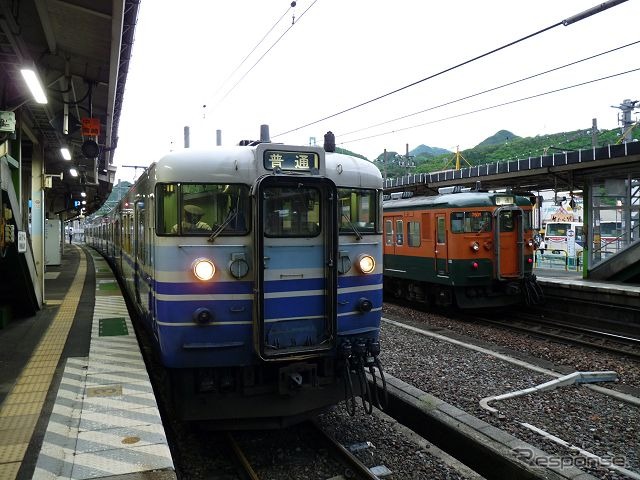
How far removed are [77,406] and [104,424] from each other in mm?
677

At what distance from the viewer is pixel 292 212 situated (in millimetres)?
5047

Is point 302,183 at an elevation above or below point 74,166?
below

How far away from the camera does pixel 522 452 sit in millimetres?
4766

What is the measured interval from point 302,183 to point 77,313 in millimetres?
7843

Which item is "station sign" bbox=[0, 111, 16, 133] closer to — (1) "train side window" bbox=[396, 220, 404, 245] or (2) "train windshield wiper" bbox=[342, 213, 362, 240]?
(2) "train windshield wiper" bbox=[342, 213, 362, 240]

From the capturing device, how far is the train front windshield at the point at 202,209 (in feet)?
15.8

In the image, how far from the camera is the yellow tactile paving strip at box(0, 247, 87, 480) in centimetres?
413

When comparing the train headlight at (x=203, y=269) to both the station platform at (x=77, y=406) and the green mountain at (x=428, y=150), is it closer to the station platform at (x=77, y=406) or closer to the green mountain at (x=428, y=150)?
the station platform at (x=77, y=406)

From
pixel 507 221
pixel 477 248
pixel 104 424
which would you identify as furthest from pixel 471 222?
pixel 104 424

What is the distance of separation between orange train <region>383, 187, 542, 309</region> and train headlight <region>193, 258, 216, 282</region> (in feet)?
27.4

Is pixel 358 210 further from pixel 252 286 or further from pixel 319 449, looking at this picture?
pixel 319 449

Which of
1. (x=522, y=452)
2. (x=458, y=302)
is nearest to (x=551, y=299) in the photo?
(x=458, y=302)

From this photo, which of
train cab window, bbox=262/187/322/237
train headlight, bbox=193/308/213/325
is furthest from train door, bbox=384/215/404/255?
train headlight, bbox=193/308/213/325

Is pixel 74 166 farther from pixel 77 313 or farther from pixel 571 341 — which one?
pixel 571 341
